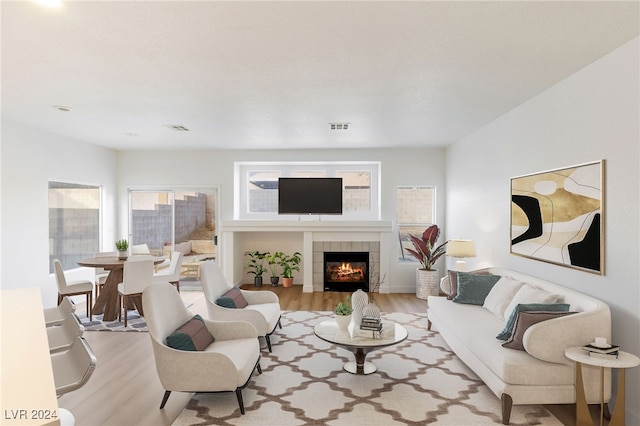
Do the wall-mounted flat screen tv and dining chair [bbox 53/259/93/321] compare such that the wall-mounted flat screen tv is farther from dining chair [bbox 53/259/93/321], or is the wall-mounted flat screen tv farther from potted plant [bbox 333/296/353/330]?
potted plant [bbox 333/296/353/330]

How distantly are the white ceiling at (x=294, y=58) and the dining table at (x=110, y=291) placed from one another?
6.07 feet

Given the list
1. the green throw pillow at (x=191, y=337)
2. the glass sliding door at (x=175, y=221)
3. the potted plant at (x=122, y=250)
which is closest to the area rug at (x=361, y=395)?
the green throw pillow at (x=191, y=337)

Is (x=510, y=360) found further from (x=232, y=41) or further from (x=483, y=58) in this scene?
(x=232, y=41)

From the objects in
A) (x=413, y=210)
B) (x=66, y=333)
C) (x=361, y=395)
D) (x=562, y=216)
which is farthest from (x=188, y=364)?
(x=413, y=210)

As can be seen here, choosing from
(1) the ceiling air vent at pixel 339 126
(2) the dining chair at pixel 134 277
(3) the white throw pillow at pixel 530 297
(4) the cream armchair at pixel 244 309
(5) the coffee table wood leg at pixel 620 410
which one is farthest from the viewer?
(1) the ceiling air vent at pixel 339 126

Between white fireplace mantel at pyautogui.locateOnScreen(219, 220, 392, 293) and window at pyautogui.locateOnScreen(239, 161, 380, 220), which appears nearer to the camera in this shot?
white fireplace mantel at pyautogui.locateOnScreen(219, 220, 392, 293)

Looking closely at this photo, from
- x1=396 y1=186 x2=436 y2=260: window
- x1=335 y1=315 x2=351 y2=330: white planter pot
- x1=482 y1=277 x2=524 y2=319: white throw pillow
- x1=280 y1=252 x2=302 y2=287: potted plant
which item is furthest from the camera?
x1=280 y1=252 x2=302 y2=287: potted plant

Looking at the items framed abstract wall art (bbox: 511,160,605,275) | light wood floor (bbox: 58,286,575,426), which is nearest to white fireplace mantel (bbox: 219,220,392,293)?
light wood floor (bbox: 58,286,575,426)

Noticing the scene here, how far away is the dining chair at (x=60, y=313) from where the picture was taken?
87.6 inches

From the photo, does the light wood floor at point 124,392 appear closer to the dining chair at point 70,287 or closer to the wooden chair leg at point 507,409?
the wooden chair leg at point 507,409

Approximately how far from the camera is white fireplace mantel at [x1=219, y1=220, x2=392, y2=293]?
6840 millimetres

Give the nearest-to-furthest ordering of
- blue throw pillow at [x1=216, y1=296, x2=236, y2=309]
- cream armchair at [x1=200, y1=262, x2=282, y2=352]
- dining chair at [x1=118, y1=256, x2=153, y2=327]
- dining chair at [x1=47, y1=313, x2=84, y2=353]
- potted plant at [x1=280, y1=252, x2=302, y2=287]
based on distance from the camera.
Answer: dining chair at [x1=47, y1=313, x2=84, y2=353]
cream armchair at [x1=200, y1=262, x2=282, y2=352]
blue throw pillow at [x1=216, y1=296, x2=236, y2=309]
dining chair at [x1=118, y1=256, x2=153, y2=327]
potted plant at [x1=280, y1=252, x2=302, y2=287]

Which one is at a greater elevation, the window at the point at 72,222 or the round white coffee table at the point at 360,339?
the window at the point at 72,222

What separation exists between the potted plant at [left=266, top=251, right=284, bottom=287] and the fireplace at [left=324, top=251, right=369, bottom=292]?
93 centimetres
